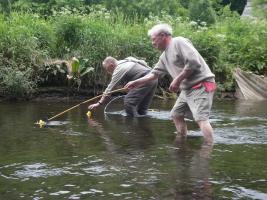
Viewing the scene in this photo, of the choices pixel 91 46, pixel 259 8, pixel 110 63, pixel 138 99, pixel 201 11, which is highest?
pixel 201 11

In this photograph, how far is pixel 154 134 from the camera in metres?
9.58

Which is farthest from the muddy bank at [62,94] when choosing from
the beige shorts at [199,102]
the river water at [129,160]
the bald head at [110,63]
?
the beige shorts at [199,102]

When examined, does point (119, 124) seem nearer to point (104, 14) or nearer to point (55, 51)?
point (55, 51)

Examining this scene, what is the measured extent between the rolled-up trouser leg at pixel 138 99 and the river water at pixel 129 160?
345mm

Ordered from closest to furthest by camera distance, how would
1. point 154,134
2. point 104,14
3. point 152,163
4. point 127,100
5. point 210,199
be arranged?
point 210,199
point 152,163
point 154,134
point 127,100
point 104,14

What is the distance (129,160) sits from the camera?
7242 millimetres

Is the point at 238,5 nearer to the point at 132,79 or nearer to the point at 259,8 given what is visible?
the point at 259,8

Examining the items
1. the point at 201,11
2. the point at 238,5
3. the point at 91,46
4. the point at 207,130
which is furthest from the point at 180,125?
the point at 238,5

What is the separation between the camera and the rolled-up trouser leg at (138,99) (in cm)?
1195

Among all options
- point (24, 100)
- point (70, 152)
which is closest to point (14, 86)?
point (24, 100)

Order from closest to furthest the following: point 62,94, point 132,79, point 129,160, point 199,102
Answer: point 129,160, point 199,102, point 132,79, point 62,94

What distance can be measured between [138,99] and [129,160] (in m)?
4.80

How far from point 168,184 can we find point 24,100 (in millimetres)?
10491

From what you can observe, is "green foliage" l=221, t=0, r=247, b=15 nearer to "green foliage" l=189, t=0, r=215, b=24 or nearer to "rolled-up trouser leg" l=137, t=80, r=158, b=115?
"green foliage" l=189, t=0, r=215, b=24
